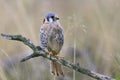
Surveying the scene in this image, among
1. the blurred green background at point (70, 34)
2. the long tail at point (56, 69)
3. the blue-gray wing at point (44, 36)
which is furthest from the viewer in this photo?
the blurred green background at point (70, 34)

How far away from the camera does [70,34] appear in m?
6.45

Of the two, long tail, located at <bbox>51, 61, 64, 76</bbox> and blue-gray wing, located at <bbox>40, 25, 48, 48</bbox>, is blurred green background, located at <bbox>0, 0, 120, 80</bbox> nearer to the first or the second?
long tail, located at <bbox>51, 61, 64, 76</bbox>

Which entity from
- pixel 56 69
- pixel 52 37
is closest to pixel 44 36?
pixel 52 37

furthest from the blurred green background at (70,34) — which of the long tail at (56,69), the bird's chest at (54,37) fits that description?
the bird's chest at (54,37)

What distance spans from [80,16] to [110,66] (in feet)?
3.20

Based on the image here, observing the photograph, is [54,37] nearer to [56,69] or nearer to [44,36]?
[44,36]

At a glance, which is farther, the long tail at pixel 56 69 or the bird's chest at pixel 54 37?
the long tail at pixel 56 69

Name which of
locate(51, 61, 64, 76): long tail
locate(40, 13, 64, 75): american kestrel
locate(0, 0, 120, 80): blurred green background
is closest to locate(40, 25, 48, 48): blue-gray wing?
locate(40, 13, 64, 75): american kestrel

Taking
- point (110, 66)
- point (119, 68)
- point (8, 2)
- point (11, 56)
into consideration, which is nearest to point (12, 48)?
point (11, 56)

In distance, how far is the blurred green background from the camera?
6605 mm

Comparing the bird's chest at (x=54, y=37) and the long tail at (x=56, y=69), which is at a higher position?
the bird's chest at (x=54, y=37)

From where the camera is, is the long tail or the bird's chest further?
the long tail

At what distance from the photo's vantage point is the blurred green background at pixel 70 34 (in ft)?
21.7

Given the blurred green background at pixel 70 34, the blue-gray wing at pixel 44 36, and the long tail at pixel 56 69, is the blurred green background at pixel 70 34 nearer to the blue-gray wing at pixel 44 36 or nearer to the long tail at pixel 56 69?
the long tail at pixel 56 69
